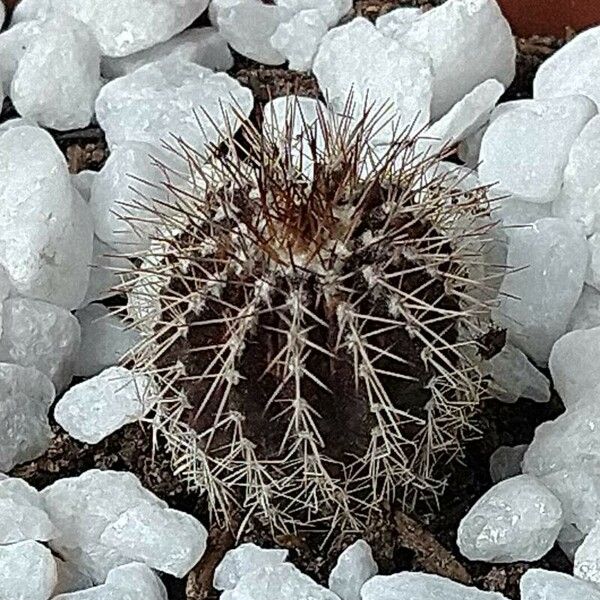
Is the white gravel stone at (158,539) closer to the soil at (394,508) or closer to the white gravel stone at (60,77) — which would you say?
the soil at (394,508)

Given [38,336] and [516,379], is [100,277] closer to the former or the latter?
[38,336]

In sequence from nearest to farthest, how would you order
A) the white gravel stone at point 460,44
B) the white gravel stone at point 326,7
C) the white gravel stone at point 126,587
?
1. the white gravel stone at point 126,587
2. the white gravel stone at point 460,44
3. the white gravel stone at point 326,7

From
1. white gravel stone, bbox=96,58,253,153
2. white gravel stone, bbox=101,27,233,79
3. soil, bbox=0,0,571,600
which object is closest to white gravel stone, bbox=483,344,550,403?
soil, bbox=0,0,571,600

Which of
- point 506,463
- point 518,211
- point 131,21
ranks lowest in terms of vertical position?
point 506,463

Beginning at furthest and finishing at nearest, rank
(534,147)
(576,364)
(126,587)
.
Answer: (534,147)
(576,364)
(126,587)

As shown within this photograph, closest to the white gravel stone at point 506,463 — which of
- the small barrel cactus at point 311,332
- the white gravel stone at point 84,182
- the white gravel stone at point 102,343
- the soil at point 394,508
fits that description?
the soil at point 394,508

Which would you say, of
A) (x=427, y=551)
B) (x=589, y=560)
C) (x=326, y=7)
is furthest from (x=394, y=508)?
(x=326, y=7)

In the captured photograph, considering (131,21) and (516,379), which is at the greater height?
(131,21)
